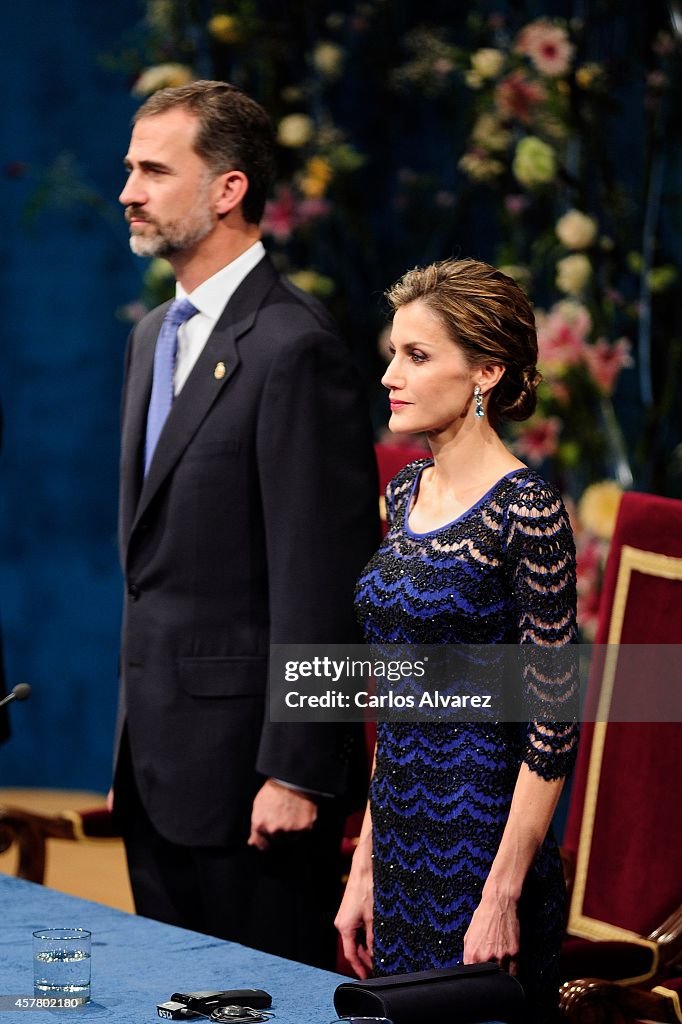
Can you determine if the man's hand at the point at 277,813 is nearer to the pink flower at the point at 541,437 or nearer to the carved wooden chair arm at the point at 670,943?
the carved wooden chair arm at the point at 670,943

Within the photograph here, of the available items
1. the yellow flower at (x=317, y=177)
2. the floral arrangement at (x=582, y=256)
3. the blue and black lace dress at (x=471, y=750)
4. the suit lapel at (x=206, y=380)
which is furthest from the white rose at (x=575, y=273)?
the blue and black lace dress at (x=471, y=750)

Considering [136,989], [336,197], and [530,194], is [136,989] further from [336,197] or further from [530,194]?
[336,197]

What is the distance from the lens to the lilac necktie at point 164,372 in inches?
91.0

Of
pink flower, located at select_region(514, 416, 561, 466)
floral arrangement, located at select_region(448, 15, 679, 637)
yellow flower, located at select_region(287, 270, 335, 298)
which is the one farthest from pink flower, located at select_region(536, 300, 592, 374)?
yellow flower, located at select_region(287, 270, 335, 298)

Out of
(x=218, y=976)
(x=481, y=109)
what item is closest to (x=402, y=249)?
(x=481, y=109)

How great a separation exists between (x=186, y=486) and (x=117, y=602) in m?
2.77

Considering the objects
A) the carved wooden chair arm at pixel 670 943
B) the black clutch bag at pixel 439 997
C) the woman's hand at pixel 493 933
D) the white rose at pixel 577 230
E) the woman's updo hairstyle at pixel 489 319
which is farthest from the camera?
the white rose at pixel 577 230

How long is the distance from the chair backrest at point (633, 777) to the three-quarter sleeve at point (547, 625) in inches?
21.7

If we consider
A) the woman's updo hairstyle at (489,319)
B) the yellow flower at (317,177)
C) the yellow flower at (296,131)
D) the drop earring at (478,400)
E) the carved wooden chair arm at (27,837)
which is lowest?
the carved wooden chair arm at (27,837)

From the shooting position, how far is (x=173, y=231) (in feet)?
7.38

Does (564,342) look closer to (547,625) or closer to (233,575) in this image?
(233,575)

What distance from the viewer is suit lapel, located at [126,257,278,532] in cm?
223

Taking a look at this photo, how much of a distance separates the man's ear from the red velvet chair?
2.38 ft

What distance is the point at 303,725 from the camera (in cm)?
214
